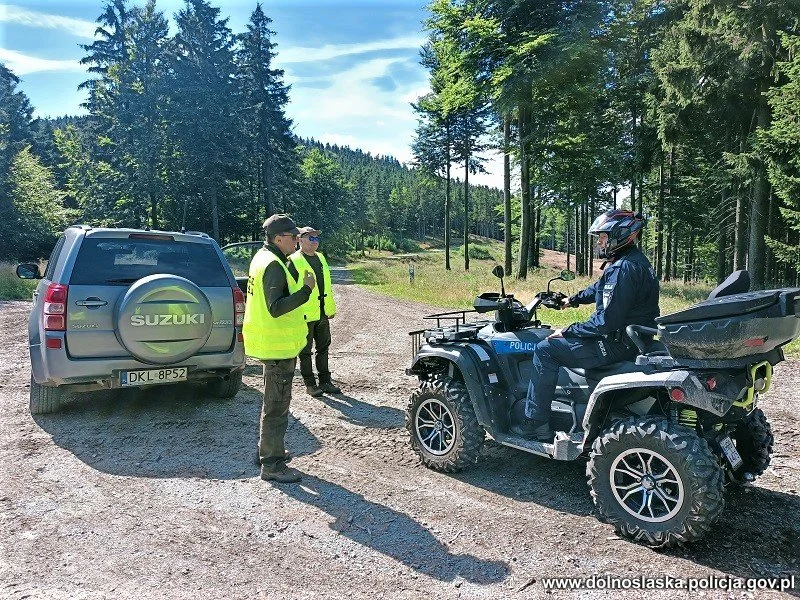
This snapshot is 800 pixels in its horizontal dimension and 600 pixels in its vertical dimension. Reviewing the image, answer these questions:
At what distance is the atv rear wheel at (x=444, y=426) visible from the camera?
14.3 feet

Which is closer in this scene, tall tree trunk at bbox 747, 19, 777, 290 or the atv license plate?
the atv license plate

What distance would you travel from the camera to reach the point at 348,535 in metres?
3.54

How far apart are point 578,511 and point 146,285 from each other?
453cm

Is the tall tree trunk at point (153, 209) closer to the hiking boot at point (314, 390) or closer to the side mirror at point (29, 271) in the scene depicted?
the side mirror at point (29, 271)

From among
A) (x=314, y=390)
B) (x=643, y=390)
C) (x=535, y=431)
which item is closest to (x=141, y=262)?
(x=314, y=390)

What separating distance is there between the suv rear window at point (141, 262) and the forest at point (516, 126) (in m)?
14.5

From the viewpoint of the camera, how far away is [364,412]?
6.33m

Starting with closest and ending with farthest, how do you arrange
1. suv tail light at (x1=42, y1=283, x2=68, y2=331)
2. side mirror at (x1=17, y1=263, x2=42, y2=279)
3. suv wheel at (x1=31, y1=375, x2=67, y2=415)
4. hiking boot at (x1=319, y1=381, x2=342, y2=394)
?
suv tail light at (x1=42, y1=283, x2=68, y2=331) < suv wheel at (x1=31, y1=375, x2=67, y2=415) < side mirror at (x1=17, y1=263, x2=42, y2=279) < hiking boot at (x1=319, y1=381, x2=342, y2=394)

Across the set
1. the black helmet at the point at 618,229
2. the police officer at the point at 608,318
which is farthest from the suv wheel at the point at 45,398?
the black helmet at the point at 618,229

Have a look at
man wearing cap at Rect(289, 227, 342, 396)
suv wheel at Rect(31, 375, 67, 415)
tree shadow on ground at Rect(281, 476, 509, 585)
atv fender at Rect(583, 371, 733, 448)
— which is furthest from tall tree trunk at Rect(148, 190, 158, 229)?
atv fender at Rect(583, 371, 733, 448)

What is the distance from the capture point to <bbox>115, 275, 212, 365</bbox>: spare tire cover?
212 inches

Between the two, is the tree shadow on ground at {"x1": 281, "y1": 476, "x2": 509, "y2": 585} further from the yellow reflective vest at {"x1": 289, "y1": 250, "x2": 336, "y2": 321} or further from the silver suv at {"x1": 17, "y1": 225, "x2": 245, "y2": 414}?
the yellow reflective vest at {"x1": 289, "y1": 250, "x2": 336, "y2": 321}

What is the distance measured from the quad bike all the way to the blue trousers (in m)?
0.11

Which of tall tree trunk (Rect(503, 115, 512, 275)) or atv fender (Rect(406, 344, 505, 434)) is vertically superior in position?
tall tree trunk (Rect(503, 115, 512, 275))
